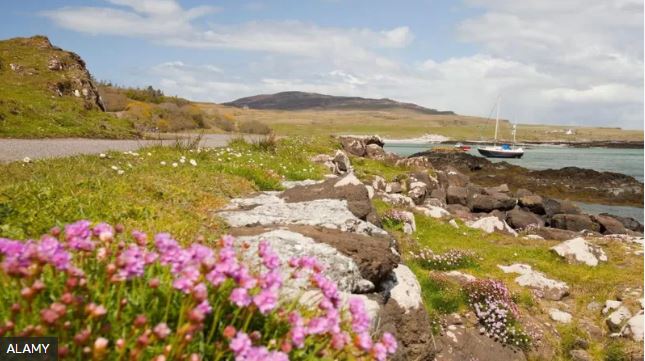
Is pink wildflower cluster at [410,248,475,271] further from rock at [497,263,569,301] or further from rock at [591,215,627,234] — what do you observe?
rock at [591,215,627,234]

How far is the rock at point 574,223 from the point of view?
27.5m

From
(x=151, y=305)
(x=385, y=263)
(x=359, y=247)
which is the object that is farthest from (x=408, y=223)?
(x=151, y=305)

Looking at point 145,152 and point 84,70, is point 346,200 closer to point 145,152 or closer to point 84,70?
point 145,152

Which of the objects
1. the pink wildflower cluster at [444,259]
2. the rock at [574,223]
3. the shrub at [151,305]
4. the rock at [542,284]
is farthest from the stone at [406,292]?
the rock at [574,223]

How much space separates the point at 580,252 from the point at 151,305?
1554 centimetres

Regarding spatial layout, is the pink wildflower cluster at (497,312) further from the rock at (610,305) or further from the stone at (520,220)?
the stone at (520,220)

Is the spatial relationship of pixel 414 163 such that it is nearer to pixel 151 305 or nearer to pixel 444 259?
pixel 444 259

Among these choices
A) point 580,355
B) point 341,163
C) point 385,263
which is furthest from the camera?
point 341,163

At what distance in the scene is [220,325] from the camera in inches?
117

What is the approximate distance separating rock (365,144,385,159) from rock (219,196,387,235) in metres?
27.7

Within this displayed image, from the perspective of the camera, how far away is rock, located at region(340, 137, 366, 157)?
35594 millimetres

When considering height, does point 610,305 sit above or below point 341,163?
below

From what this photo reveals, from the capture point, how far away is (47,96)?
2791 cm

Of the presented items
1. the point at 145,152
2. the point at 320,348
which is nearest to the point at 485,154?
the point at 145,152
